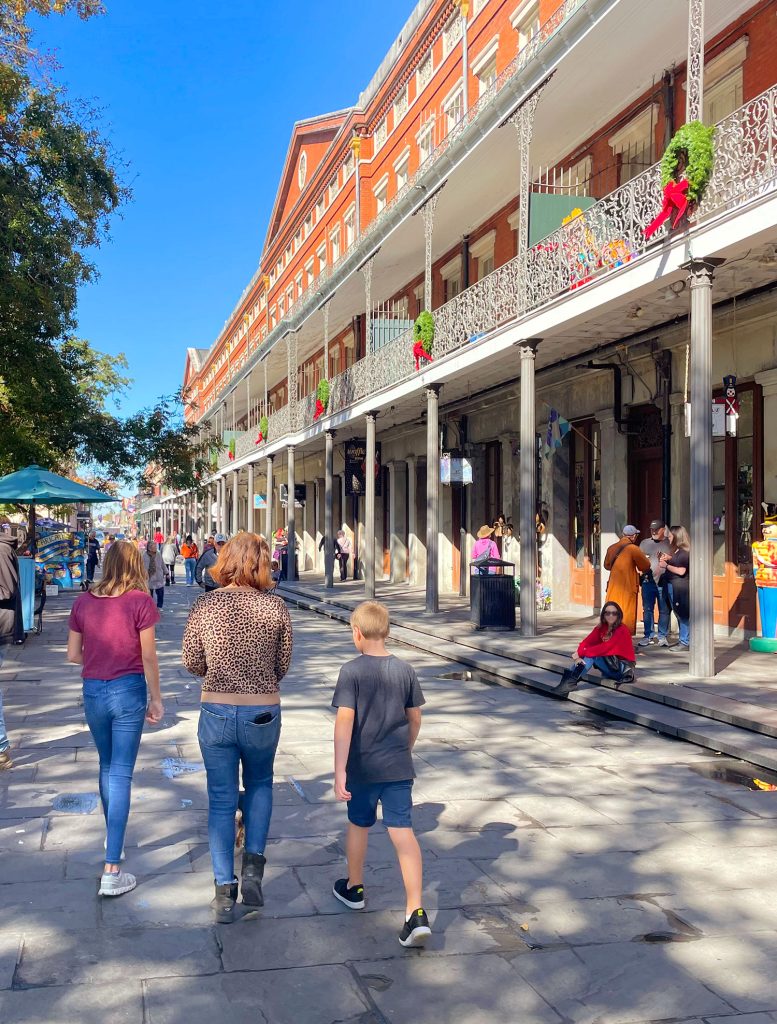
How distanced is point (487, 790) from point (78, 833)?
2.57 m

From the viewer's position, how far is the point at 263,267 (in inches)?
1901

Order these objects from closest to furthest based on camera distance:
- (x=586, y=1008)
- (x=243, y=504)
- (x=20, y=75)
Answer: (x=586, y=1008) → (x=20, y=75) → (x=243, y=504)

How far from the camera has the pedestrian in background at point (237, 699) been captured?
13.7 feet

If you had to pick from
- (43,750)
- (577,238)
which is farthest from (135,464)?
(43,750)

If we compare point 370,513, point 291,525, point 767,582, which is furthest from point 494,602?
point 291,525

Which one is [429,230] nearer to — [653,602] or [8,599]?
[653,602]

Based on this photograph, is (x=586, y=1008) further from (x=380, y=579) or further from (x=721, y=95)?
(x=380, y=579)

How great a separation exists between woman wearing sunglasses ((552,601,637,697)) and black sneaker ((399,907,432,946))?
628cm

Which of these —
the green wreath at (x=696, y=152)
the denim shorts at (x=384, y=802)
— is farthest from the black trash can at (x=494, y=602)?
the denim shorts at (x=384, y=802)

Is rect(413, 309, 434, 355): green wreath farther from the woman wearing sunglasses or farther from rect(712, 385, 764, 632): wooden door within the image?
the woman wearing sunglasses

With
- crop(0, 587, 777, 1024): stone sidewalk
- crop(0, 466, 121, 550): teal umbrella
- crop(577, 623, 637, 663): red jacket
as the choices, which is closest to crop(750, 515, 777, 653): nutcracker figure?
crop(577, 623, 637, 663): red jacket

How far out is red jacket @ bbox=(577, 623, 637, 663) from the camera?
10.1 metres

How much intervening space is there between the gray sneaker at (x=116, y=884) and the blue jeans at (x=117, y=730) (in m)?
0.08

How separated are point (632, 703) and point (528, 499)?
5.37 metres
